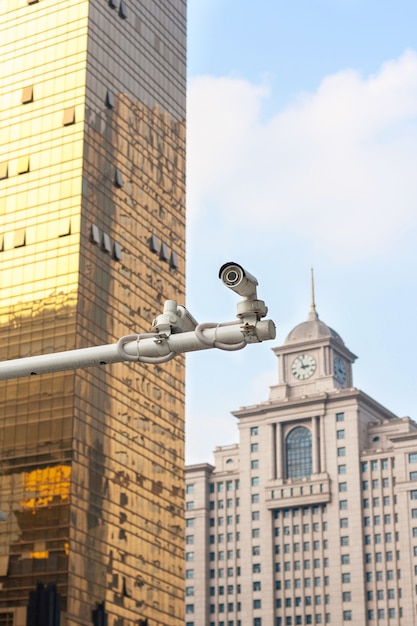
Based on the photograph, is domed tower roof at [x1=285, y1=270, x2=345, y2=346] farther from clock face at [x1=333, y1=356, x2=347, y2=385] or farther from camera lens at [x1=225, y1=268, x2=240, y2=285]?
camera lens at [x1=225, y1=268, x2=240, y2=285]

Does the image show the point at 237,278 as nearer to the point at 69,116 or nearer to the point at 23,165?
the point at 69,116

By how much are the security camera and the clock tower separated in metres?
173

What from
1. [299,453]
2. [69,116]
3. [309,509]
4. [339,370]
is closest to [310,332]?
[339,370]

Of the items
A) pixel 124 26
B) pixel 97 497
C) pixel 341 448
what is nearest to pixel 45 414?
pixel 97 497

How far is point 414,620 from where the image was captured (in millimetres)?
166125

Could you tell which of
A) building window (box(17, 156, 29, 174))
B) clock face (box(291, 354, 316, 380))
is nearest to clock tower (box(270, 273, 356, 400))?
clock face (box(291, 354, 316, 380))

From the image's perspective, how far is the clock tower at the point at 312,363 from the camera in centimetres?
19000

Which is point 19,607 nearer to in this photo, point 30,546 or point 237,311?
point 30,546

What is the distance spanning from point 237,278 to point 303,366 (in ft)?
588

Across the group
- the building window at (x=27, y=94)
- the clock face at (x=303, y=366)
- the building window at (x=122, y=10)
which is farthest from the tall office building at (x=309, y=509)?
the building window at (x=27, y=94)

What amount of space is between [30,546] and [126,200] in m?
37.2

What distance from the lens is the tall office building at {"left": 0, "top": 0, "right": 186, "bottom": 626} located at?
100562 mm

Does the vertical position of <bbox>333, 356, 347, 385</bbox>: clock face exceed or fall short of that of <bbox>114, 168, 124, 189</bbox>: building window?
it exceeds it

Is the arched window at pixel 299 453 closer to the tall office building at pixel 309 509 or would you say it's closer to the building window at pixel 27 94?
the tall office building at pixel 309 509
